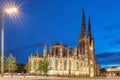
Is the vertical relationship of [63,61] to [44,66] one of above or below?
above

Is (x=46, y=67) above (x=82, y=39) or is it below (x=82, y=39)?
below

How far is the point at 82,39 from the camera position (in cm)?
19962

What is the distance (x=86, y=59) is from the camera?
195250 millimetres

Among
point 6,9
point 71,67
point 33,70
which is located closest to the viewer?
point 6,9

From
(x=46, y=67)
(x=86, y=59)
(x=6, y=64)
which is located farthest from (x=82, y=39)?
(x=6, y=64)

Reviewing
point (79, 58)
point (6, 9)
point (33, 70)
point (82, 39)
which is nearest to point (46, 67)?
point (33, 70)

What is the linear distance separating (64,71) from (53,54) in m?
12.0

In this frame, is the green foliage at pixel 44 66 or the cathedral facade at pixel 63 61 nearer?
the green foliage at pixel 44 66

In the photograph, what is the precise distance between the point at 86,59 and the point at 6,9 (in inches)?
6544

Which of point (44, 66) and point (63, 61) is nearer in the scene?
point (44, 66)

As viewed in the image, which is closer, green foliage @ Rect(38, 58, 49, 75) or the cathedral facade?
green foliage @ Rect(38, 58, 49, 75)

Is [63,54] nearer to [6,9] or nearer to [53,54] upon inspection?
[53,54]

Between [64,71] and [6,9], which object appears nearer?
[6,9]

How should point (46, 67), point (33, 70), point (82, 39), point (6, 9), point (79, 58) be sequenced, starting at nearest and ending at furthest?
1. point (6, 9)
2. point (46, 67)
3. point (33, 70)
4. point (79, 58)
5. point (82, 39)
